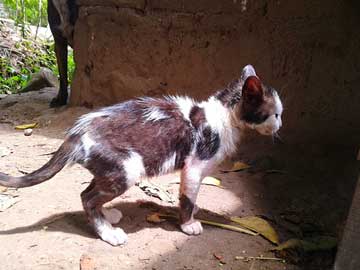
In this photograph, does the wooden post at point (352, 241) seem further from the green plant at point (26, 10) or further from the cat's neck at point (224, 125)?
the green plant at point (26, 10)

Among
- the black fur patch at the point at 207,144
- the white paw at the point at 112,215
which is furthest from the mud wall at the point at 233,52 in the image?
the white paw at the point at 112,215

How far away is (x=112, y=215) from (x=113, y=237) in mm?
303

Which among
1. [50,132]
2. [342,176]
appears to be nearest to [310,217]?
[342,176]

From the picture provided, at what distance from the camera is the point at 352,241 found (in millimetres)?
2301

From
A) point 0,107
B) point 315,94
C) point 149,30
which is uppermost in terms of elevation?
point 149,30

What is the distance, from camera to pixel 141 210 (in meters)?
3.26

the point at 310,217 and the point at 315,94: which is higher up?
the point at 315,94

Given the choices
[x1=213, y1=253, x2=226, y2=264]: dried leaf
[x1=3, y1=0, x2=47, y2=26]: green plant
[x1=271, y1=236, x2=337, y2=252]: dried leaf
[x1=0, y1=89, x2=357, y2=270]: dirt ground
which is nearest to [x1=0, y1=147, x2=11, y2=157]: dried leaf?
[x1=0, y1=89, x2=357, y2=270]: dirt ground

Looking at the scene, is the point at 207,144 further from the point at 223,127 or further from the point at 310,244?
the point at 310,244

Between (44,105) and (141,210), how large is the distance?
3.76 m

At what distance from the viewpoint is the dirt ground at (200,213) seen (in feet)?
8.55

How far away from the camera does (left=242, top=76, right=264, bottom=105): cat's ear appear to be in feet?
8.83

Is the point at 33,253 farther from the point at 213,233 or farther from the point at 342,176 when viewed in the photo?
the point at 342,176

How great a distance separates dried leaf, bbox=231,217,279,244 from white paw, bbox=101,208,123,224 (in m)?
0.92
